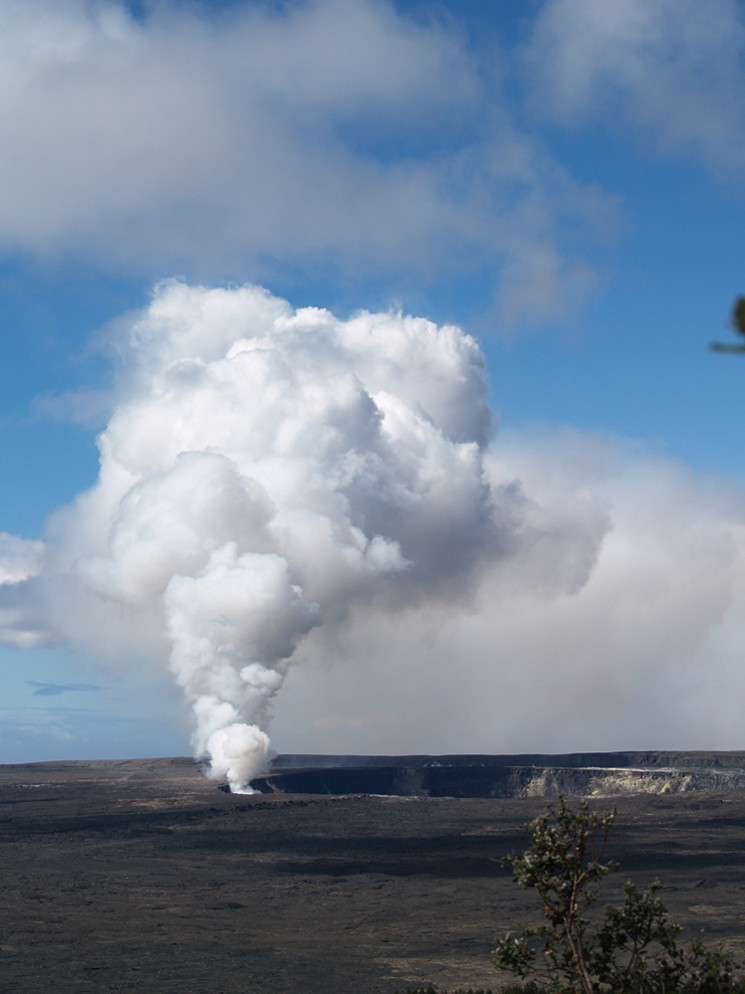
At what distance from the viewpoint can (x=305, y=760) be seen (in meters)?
132

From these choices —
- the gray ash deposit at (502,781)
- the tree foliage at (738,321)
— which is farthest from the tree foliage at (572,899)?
the gray ash deposit at (502,781)

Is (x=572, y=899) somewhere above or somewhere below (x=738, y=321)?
below

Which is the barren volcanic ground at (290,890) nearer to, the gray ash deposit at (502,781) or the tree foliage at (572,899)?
the tree foliage at (572,899)

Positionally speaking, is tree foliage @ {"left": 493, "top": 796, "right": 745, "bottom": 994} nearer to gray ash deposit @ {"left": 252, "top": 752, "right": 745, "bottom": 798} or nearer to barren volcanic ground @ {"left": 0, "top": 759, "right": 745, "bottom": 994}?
barren volcanic ground @ {"left": 0, "top": 759, "right": 745, "bottom": 994}

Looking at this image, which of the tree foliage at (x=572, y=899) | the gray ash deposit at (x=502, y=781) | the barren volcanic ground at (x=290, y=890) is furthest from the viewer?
the gray ash deposit at (x=502, y=781)

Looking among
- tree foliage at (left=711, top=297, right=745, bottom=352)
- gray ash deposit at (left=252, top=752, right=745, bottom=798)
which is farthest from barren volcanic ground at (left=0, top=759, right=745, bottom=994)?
gray ash deposit at (left=252, top=752, right=745, bottom=798)

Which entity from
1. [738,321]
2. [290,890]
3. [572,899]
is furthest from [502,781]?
[738,321]

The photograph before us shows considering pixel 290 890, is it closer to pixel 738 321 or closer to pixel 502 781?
pixel 738 321

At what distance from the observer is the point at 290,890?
101 feet

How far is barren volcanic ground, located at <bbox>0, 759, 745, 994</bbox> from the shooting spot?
65.1 feet

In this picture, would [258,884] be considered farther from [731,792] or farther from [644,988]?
[731,792]

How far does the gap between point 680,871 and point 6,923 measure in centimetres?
2367

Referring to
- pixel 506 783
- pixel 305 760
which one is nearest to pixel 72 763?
pixel 305 760

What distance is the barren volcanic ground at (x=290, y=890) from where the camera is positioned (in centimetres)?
1984
